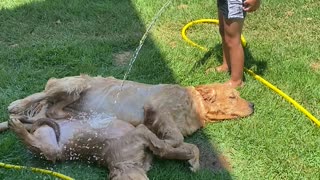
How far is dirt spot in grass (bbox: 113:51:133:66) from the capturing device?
4613 mm

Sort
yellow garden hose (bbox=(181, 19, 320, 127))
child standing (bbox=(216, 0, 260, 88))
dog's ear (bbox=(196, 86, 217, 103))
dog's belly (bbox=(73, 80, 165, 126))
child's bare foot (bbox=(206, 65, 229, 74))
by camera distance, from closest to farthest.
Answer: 1. dog's belly (bbox=(73, 80, 165, 126))
2. dog's ear (bbox=(196, 86, 217, 103))
3. yellow garden hose (bbox=(181, 19, 320, 127))
4. child standing (bbox=(216, 0, 260, 88))
5. child's bare foot (bbox=(206, 65, 229, 74))

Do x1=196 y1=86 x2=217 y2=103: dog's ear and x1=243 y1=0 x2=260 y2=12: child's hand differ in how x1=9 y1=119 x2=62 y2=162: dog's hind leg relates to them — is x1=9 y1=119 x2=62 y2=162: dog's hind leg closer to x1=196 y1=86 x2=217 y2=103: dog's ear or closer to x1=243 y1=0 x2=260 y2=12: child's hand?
x1=196 y1=86 x2=217 y2=103: dog's ear

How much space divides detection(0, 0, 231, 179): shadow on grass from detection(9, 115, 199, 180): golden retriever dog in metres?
0.10

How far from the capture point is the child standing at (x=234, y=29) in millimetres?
3818

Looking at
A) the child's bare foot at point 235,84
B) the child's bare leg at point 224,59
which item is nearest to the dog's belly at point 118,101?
the child's bare foot at point 235,84

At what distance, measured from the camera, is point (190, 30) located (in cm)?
Answer: 526

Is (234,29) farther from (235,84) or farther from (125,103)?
(125,103)

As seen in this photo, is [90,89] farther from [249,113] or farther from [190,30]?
[190,30]

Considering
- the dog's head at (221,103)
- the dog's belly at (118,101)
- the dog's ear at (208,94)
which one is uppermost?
the dog's belly at (118,101)

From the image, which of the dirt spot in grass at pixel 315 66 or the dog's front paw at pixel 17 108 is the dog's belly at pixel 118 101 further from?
the dirt spot in grass at pixel 315 66

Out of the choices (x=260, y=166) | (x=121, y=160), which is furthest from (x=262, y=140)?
(x=121, y=160)

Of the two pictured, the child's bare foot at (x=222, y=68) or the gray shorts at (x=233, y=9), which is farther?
the child's bare foot at (x=222, y=68)

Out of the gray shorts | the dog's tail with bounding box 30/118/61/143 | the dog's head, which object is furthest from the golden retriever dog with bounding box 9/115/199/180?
the gray shorts

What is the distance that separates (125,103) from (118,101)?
0.05 meters
